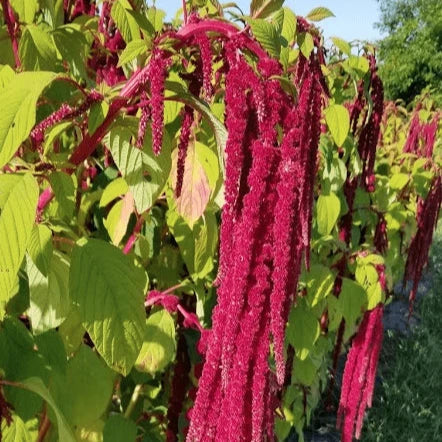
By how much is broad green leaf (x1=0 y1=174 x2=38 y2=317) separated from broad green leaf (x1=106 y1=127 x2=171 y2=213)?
23 centimetres

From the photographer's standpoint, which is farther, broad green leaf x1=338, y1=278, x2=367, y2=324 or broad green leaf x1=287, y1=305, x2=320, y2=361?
broad green leaf x1=338, y1=278, x2=367, y2=324

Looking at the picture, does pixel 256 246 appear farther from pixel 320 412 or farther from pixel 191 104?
pixel 320 412

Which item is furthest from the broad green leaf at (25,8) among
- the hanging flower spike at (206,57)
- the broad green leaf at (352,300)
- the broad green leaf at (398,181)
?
the broad green leaf at (398,181)

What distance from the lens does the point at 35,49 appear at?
97 centimetres

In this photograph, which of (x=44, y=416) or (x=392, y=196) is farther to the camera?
(x=392, y=196)

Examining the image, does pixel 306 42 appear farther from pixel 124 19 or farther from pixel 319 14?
pixel 124 19

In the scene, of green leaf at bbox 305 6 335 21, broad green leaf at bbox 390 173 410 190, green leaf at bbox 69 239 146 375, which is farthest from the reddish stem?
broad green leaf at bbox 390 173 410 190

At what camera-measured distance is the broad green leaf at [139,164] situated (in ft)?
2.97

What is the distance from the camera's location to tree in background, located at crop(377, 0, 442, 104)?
25234 mm

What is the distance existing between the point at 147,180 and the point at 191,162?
0.51 ft

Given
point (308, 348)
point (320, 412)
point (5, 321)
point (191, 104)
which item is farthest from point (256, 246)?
point (320, 412)

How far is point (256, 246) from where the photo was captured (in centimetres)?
73

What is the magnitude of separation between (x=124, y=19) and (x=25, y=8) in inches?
7.0

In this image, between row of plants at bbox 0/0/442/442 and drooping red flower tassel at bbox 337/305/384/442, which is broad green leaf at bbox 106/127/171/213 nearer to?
row of plants at bbox 0/0/442/442
